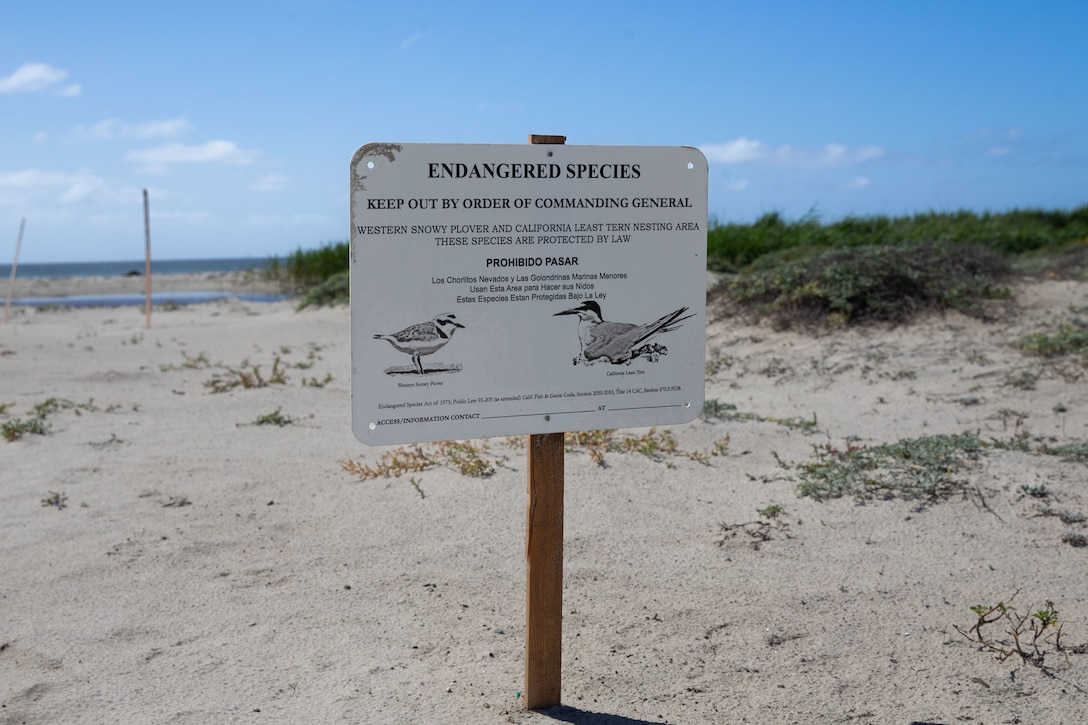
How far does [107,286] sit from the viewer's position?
31.6 metres

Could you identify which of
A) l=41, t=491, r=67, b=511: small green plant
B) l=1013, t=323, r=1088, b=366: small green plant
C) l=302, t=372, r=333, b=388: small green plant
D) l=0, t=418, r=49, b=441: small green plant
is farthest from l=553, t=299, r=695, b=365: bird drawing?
l=1013, t=323, r=1088, b=366: small green plant

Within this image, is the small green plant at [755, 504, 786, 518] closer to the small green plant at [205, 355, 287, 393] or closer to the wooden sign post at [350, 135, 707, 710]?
the wooden sign post at [350, 135, 707, 710]

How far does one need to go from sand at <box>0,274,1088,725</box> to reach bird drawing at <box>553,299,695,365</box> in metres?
1.20

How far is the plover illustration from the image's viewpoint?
8.94ft

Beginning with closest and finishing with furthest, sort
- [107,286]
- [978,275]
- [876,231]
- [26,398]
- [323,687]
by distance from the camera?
1. [323,687]
2. [26,398]
3. [978,275]
4. [876,231]
5. [107,286]

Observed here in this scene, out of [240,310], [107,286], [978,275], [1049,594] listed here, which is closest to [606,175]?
[1049,594]

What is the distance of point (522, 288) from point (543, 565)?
0.91 metres

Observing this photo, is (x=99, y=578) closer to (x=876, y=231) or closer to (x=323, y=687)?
(x=323, y=687)

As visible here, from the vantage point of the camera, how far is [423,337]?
274cm

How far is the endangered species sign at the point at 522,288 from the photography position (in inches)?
106

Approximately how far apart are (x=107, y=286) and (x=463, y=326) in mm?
32451

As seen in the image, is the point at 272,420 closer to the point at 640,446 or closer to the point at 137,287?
the point at 640,446

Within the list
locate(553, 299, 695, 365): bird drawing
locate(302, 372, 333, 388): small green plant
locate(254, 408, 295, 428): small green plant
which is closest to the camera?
locate(553, 299, 695, 365): bird drawing

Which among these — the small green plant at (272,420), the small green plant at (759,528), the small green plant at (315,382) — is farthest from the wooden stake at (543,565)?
the small green plant at (315,382)
